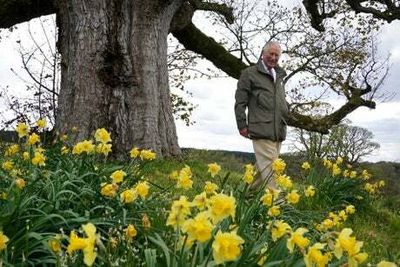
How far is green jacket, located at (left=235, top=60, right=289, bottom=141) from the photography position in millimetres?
6441

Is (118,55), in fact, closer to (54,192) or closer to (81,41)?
(81,41)

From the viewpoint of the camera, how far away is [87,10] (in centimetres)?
860

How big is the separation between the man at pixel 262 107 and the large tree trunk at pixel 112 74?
2.43 metres

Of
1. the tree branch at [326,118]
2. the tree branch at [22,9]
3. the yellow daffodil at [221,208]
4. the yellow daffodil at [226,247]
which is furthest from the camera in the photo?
the tree branch at [326,118]

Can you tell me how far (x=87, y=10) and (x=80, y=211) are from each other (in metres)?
5.53

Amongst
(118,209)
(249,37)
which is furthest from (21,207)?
(249,37)

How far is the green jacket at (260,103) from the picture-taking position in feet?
21.1

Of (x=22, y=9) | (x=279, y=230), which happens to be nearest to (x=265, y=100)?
(x=279, y=230)

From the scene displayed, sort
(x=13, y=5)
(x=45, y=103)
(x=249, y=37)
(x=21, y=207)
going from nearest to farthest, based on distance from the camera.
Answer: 1. (x=21, y=207)
2. (x=13, y=5)
3. (x=45, y=103)
4. (x=249, y=37)

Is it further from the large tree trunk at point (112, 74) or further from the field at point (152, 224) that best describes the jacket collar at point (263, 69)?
the large tree trunk at point (112, 74)

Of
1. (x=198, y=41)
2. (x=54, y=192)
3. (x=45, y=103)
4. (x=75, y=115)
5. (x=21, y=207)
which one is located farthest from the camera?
(x=45, y=103)

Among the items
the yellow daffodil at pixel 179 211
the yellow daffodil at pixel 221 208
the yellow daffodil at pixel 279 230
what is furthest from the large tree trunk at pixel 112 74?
the yellow daffodil at pixel 221 208

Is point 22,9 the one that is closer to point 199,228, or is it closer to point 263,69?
point 263,69

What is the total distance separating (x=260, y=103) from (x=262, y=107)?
0.16 feet
